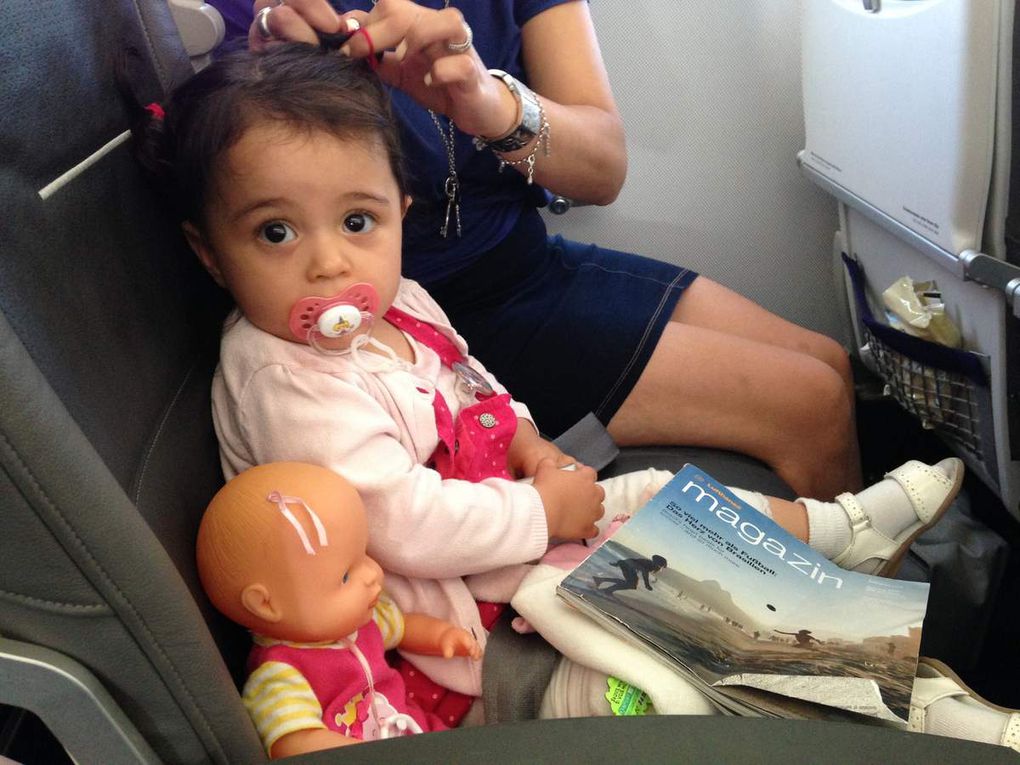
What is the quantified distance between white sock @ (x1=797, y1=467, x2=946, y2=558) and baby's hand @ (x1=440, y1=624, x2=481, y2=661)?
0.46 meters

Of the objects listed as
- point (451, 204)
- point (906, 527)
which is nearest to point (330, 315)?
point (451, 204)

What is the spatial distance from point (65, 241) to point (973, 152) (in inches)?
41.1

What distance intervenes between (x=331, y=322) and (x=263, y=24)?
34 cm

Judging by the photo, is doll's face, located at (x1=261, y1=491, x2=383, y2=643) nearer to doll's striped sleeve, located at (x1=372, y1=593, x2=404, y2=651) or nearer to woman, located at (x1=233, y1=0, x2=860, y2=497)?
doll's striped sleeve, located at (x1=372, y1=593, x2=404, y2=651)

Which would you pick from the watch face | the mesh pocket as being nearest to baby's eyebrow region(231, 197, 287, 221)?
the watch face

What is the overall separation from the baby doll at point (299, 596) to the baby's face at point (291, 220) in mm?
190

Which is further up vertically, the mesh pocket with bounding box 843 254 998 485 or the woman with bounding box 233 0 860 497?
the woman with bounding box 233 0 860 497

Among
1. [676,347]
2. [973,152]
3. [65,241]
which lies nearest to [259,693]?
[65,241]

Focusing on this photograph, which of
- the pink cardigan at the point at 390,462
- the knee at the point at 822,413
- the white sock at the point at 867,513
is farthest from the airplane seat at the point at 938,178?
the pink cardigan at the point at 390,462

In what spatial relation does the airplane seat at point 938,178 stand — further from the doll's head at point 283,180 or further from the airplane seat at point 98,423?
the airplane seat at point 98,423

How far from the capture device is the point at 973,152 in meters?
1.12

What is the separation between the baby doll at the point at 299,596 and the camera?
2.29ft

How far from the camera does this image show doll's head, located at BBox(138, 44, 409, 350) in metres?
0.81

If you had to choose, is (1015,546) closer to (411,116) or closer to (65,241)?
(411,116)
